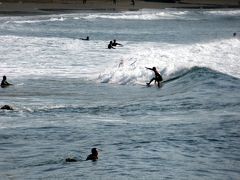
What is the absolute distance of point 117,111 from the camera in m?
19.0

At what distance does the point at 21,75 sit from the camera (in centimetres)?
2747

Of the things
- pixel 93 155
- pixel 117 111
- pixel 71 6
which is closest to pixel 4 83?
pixel 117 111

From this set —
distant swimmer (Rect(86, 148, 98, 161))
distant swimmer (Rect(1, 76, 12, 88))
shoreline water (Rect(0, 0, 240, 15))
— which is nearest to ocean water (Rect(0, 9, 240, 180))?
distant swimmer (Rect(86, 148, 98, 161))

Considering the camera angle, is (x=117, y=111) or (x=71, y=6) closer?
(x=117, y=111)

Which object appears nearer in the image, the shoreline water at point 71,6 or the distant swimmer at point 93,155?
the distant swimmer at point 93,155

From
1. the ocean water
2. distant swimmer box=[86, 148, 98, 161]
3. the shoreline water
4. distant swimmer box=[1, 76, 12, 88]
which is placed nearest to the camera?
the ocean water

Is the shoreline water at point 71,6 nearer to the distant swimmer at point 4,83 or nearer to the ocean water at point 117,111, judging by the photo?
the ocean water at point 117,111

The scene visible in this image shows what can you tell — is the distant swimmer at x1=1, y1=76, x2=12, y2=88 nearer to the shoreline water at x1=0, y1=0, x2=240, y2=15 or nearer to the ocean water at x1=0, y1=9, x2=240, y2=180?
the ocean water at x1=0, y1=9, x2=240, y2=180

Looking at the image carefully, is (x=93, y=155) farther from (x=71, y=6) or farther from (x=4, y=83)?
(x=71, y=6)

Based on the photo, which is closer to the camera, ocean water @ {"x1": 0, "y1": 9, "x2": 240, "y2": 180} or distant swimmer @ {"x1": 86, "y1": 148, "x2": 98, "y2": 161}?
ocean water @ {"x1": 0, "y1": 9, "x2": 240, "y2": 180}

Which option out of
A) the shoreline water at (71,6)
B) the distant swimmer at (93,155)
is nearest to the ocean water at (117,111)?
the distant swimmer at (93,155)

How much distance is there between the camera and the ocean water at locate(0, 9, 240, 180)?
12883 millimetres

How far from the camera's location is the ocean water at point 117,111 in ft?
42.3

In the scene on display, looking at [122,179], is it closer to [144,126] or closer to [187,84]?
[144,126]
